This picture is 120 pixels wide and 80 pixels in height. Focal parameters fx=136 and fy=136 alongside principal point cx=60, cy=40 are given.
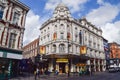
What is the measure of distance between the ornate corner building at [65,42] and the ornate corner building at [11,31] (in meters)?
13.2

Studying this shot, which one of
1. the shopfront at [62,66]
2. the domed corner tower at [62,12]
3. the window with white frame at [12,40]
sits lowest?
the shopfront at [62,66]

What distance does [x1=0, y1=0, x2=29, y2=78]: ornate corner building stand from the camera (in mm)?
20328

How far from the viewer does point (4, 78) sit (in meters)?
19.7

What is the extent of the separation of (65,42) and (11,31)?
18.1m

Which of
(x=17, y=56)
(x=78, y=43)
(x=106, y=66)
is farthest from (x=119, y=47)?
(x=17, y=56)

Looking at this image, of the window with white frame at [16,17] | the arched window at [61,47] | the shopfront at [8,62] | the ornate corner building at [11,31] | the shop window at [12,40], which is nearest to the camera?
the shopfront at [8,62]

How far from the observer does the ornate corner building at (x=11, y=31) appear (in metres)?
20.3

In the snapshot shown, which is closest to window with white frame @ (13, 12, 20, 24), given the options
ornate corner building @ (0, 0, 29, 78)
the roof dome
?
ornate corner building @ (0, 0, 29, 78)

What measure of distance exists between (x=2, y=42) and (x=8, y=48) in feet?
4.11

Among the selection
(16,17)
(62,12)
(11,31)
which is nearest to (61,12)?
(62,12)

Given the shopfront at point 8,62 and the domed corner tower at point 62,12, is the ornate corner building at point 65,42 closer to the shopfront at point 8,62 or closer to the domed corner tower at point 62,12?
the domed corner tower at point 62,12

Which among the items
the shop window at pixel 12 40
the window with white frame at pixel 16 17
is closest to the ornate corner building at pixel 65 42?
the window with white frame at pixel 16 17

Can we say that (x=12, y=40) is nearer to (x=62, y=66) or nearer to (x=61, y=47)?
(x=61, y=47)

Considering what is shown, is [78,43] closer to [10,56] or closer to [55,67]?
[55,67]
